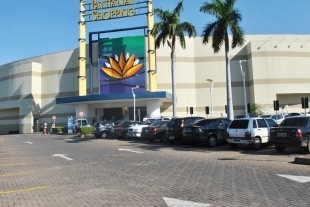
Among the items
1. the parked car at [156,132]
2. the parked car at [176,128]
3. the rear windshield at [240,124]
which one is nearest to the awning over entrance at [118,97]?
the parked car at [156,132]

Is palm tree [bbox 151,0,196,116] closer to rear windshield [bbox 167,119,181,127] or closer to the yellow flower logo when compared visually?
rear windshield [bbox 167,119,181,127]

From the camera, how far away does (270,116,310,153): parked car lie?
13086 mm

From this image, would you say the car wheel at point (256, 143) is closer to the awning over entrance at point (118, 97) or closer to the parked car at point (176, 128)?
the parked car at point (176, 128)

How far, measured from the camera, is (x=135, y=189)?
25.3 feet

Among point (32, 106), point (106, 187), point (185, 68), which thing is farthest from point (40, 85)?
point (106, 187)

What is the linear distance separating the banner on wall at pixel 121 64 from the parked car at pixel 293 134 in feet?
112

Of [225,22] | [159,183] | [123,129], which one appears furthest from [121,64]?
[159,183]

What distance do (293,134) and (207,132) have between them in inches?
213

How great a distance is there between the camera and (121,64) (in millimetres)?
47969

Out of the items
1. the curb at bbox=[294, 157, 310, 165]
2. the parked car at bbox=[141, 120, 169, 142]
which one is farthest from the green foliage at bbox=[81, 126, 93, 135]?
the curb at bbox=[294, 157, 310, 165]

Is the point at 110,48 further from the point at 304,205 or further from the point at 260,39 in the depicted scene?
the point at 304,205

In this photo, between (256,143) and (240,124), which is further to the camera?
(240,124)

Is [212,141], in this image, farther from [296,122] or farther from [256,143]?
[296,122]

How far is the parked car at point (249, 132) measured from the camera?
15664 millimetres
